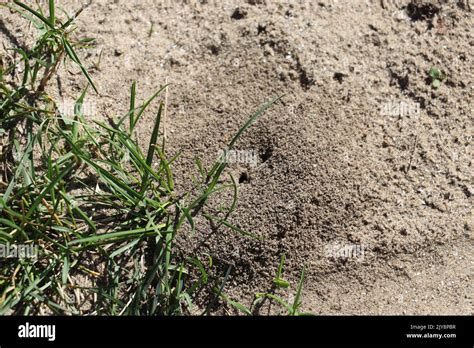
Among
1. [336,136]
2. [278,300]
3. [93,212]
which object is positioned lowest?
[278,300]

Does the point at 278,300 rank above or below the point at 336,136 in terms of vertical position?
below

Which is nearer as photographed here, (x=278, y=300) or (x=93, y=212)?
(x=278, y=300)

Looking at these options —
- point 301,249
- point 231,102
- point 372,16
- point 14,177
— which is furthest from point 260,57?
point 14,177

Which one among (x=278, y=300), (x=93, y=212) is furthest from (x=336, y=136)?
(x=93, y=212)

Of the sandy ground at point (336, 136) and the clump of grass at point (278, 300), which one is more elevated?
the sandy ground at point (336, 136)

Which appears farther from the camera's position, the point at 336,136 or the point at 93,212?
the point at 93,212

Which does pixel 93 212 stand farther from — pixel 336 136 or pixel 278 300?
pixel 336 136
